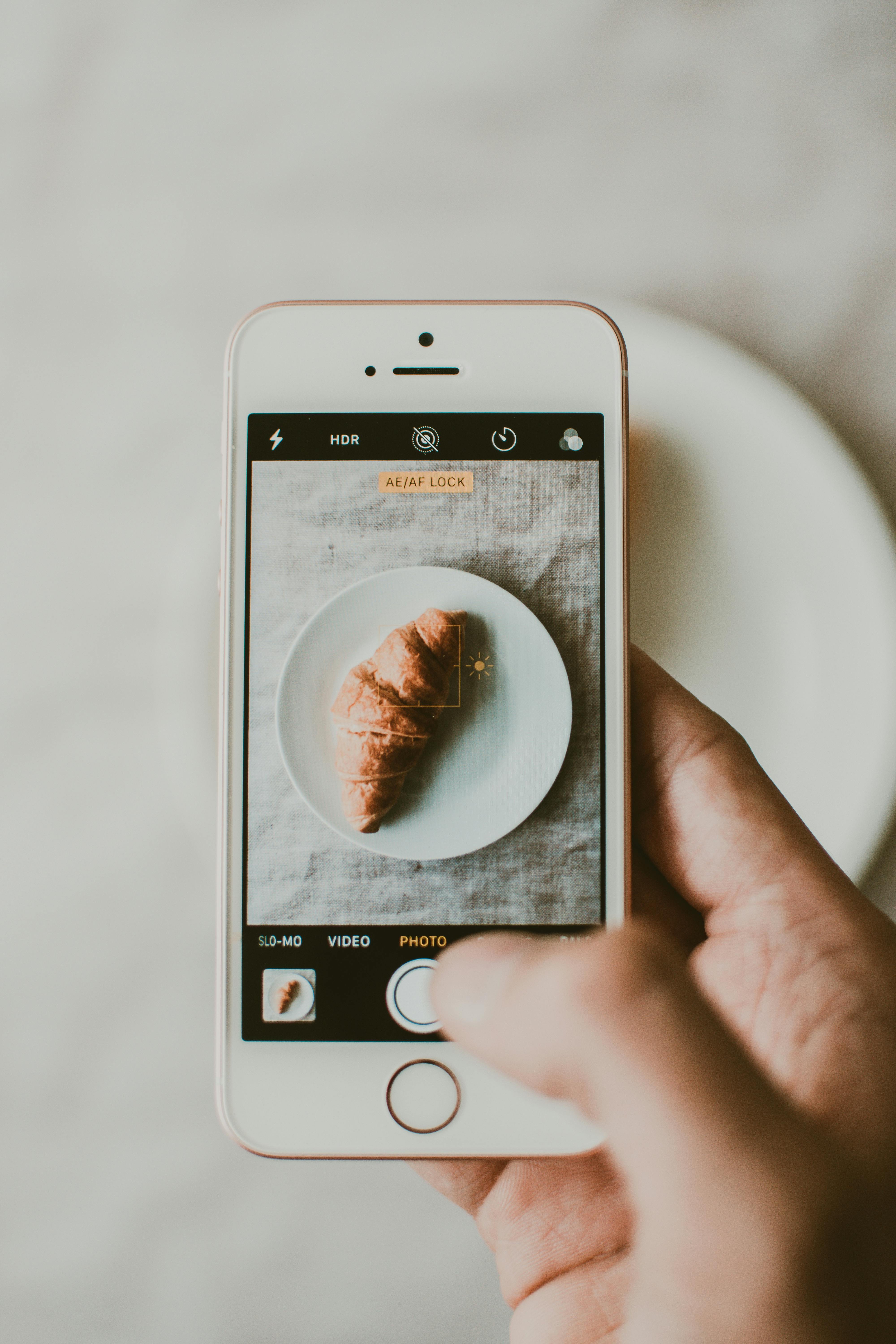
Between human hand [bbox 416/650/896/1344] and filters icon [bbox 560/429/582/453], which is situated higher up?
filters icon [bbox 560/429/582/453]

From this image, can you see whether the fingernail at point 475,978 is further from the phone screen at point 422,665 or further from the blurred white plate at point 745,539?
the blurred white plate at point 745,539

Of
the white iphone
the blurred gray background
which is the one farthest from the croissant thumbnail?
the blurred gray background

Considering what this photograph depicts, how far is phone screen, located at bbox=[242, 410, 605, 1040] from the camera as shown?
1.07 ft

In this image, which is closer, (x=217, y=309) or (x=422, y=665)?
(x=422, y=665)

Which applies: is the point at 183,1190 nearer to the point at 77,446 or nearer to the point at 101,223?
the point at 77,446

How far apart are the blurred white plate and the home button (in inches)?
8.8

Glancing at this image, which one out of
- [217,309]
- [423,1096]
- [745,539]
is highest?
[217,309]

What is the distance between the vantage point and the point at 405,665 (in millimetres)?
325

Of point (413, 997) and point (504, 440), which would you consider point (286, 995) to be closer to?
point (413, 997)

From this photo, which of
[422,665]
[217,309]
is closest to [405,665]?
[422,665]

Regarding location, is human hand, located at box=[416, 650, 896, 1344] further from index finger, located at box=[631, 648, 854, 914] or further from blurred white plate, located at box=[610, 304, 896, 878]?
blurred white plate, located at box=[610, 304, 896, 878]

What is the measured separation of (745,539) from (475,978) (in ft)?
1.04

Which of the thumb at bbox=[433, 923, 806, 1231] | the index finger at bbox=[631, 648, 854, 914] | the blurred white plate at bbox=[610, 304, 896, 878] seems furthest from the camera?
the blurred white plate at bbox=[610, 304, 896, 878]

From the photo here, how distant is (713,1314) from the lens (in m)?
0.15
